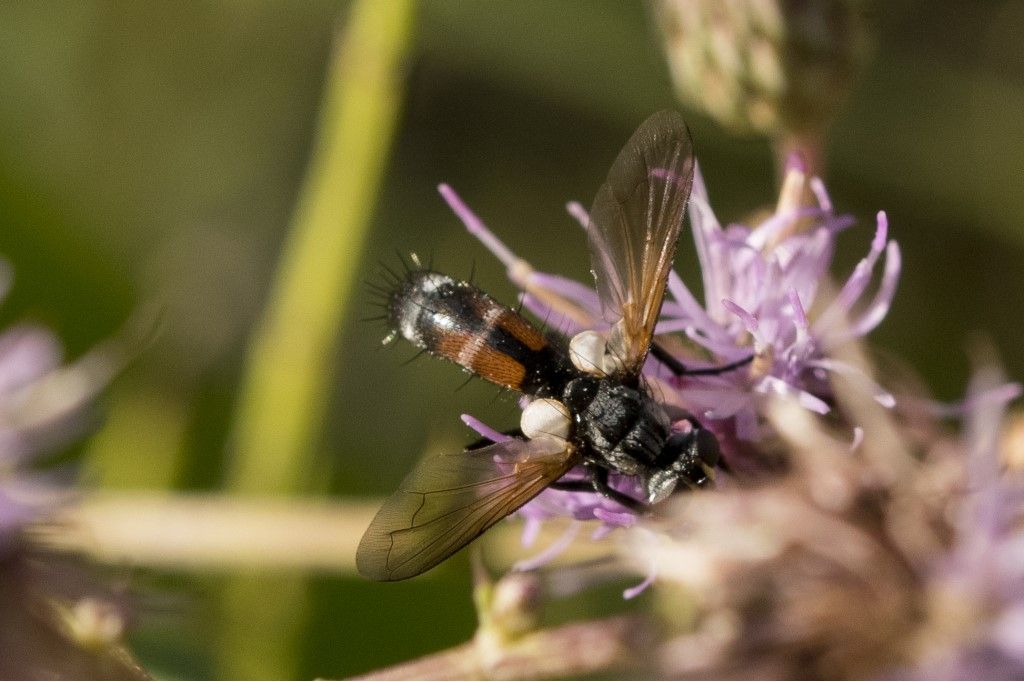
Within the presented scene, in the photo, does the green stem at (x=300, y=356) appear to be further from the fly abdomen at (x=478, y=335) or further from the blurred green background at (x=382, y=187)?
the fly abdomen at (x=478, y=335)

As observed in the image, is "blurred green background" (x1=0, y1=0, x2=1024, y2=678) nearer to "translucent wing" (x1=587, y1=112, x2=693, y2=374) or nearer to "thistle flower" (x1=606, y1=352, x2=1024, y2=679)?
"translucent wing" (x1=587, y1=112, x2=693, y2=374)

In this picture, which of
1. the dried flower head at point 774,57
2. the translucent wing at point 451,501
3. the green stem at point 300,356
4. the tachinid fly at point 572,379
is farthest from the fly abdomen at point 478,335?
the green stem at point 300,356

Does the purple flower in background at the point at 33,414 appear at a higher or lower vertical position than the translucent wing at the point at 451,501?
higher

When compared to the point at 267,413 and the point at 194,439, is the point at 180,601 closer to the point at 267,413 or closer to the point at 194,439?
the point at 267,413

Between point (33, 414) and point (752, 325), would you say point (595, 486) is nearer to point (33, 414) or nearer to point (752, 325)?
point (752, 325)

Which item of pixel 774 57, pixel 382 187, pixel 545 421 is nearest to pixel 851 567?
pixel 545 421

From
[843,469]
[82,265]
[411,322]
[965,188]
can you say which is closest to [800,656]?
[843,469]

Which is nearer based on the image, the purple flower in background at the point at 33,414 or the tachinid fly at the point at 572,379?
the tachinid fly at the point at 572,379

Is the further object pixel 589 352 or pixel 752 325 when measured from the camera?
pixel 589 352

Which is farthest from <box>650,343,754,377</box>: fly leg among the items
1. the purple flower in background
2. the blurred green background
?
the blurred green background
